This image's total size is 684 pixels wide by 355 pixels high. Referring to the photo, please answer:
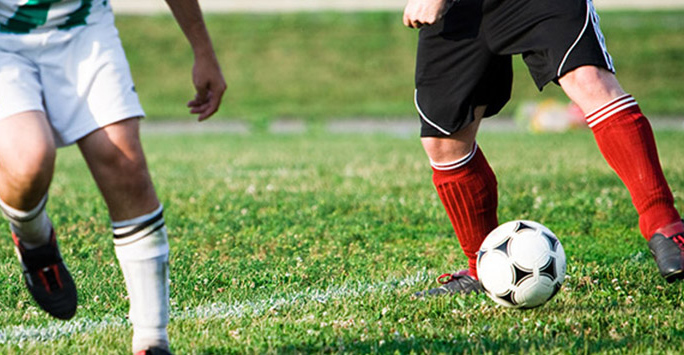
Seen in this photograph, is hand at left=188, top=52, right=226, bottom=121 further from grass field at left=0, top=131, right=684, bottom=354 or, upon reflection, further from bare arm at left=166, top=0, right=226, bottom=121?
grass field at left=0, top=131, right=684, bottom=354

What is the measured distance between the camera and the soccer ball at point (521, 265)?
418 centimetres

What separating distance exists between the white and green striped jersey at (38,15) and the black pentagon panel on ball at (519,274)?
2.24 m

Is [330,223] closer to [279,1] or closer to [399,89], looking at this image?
[399,89]

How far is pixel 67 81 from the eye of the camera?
315 cm

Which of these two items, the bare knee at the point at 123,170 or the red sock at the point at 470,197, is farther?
the red sock at the point at 470,197

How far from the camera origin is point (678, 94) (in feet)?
84.1

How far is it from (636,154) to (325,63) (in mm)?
27069

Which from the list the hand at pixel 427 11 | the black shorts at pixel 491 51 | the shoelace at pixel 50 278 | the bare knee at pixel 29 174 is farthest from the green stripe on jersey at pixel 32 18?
the black shorts at pixel 491 51

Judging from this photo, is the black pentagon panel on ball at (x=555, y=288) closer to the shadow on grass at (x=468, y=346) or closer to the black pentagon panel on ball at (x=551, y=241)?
the black pentagon panel on ball at (x=551, y=241)

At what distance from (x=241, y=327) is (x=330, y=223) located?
2.81 metres

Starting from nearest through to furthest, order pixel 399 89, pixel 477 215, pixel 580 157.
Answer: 1. pixel 477 215
2. pixel 580 157
3. pixel 399 89

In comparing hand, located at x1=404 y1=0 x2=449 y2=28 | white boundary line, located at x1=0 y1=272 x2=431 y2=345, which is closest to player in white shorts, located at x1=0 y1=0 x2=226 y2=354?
white boundary line, located at x1=0 y1=272 x2=431 y2=345

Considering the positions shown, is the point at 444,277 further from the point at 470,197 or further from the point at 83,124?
the point at 83,124

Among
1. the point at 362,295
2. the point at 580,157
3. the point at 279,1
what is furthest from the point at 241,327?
the point at 279,1
